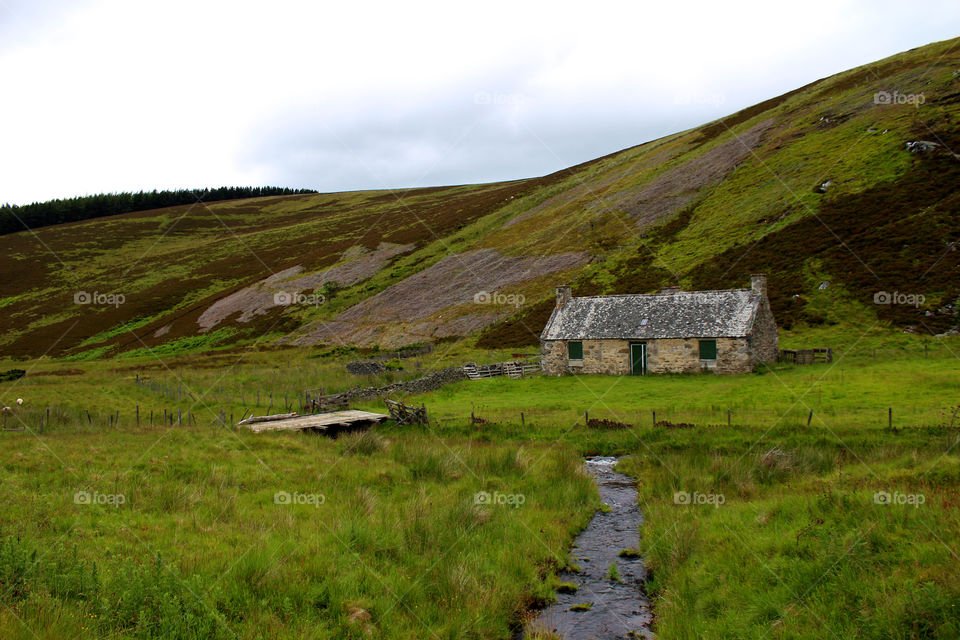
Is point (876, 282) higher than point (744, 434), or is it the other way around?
point (876, 282)

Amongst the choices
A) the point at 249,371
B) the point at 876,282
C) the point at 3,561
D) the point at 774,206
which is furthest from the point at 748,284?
the point at 3,561

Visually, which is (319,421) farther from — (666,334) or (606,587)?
(666,334)

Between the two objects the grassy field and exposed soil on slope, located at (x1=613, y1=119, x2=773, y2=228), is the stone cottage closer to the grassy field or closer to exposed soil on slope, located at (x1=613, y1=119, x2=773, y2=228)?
the grassy field

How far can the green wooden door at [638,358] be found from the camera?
37.2 meters

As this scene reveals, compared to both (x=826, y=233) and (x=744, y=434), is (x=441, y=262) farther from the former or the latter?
(x=744, y=434)

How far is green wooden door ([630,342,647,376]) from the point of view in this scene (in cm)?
Answer: 3719

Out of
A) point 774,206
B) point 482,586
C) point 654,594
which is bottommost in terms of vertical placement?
point 654,594

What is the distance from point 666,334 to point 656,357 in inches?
62.3

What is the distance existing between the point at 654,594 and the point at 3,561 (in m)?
10.0

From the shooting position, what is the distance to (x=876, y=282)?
4181 cm

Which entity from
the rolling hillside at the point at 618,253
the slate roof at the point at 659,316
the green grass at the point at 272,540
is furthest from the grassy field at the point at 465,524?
the rolling hillside at the point at 618,253

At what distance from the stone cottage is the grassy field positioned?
1148cm

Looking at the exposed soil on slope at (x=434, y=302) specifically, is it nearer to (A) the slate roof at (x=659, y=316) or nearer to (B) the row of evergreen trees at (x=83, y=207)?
(A) the slate roof at (x=659, y=316)

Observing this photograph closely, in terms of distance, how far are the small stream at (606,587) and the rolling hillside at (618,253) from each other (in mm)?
33266
